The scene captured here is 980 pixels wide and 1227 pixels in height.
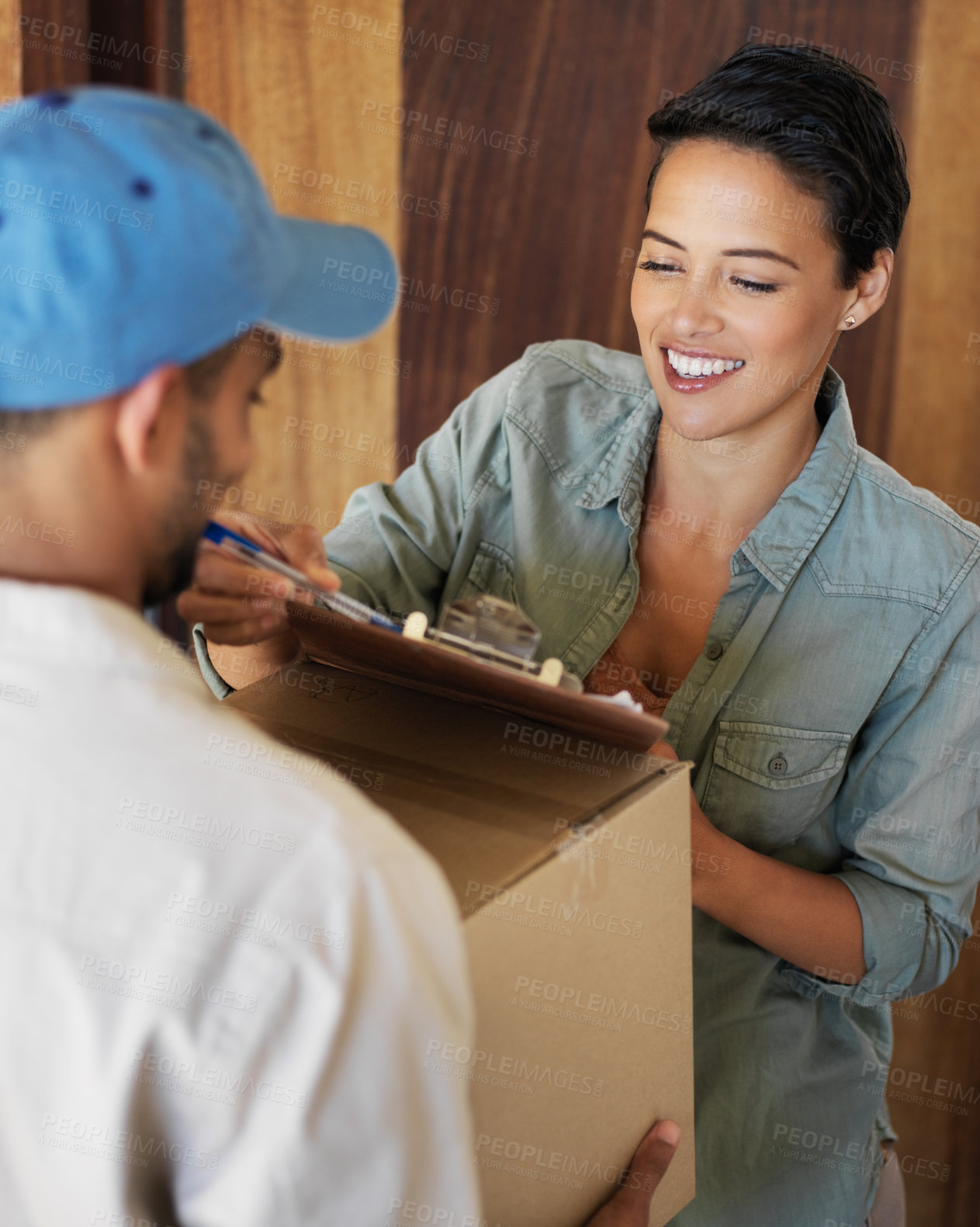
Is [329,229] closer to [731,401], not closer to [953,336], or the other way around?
[731,401]

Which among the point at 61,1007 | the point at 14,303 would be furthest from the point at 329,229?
the point at 61,1007

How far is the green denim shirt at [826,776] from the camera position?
1173mm

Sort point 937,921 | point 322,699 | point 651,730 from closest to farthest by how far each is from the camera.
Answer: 1. point 651,730
2. point 322,699
3. point 937,921

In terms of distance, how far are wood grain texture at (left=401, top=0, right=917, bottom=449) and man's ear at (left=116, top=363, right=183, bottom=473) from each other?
1.16 m

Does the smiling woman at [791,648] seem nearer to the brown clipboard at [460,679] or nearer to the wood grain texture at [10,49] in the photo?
the brown clipboard at [460,679]

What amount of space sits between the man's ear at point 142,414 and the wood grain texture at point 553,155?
1.16 meters

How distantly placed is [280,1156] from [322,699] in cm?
45

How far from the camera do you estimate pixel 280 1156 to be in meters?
0.59

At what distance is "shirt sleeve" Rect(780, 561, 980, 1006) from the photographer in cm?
116

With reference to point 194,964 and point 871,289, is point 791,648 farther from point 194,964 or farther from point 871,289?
point 194,964

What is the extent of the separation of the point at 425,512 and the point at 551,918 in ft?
2.18

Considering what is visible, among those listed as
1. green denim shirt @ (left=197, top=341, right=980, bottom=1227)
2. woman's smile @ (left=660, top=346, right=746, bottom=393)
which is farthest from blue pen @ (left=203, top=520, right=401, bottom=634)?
woman's smile @ (left=660, top=346, right=746, bottom=393)

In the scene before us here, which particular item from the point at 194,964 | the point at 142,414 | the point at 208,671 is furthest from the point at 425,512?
the point at 194,964

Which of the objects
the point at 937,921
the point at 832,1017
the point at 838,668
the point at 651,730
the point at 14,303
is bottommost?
the point at 832,1017
